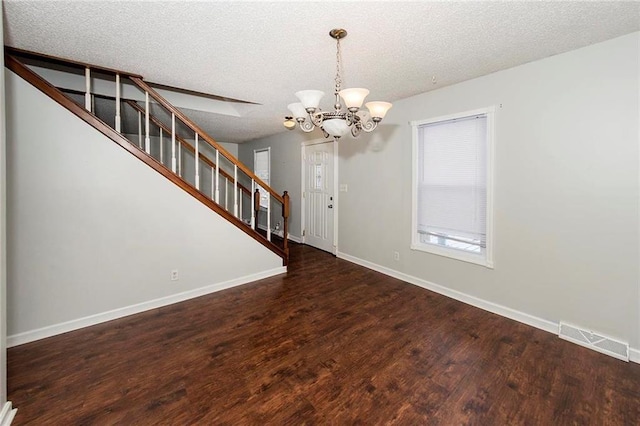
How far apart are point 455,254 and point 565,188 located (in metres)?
1.23

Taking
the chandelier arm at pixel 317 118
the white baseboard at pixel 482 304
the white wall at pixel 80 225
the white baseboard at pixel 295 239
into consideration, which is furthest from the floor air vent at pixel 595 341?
the white baseboard at pixel 295 239

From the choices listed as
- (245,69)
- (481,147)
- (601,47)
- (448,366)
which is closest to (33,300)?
(245,69)

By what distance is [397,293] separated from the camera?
11.4 ft

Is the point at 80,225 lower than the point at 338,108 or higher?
lower

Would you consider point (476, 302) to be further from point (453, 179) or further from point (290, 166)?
point (290, 166)

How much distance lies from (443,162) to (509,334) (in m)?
1.92

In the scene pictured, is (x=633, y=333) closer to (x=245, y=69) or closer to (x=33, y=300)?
(x=245, y=69)

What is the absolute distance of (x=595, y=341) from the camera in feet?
7.73

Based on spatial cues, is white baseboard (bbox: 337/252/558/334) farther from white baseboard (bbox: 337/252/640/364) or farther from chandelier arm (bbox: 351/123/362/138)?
chandelier arm (bbox: 351/123/362/138)

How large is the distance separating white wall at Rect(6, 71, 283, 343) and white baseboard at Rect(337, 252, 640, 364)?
2575 mm

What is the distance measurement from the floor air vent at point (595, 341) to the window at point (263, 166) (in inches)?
222

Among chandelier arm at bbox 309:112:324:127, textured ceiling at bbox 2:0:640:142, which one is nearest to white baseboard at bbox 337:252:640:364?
textured ceiling at bbox 2:0:640:142

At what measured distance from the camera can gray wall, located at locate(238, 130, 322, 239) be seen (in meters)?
5.81

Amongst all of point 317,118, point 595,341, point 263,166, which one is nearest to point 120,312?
point 317,118
